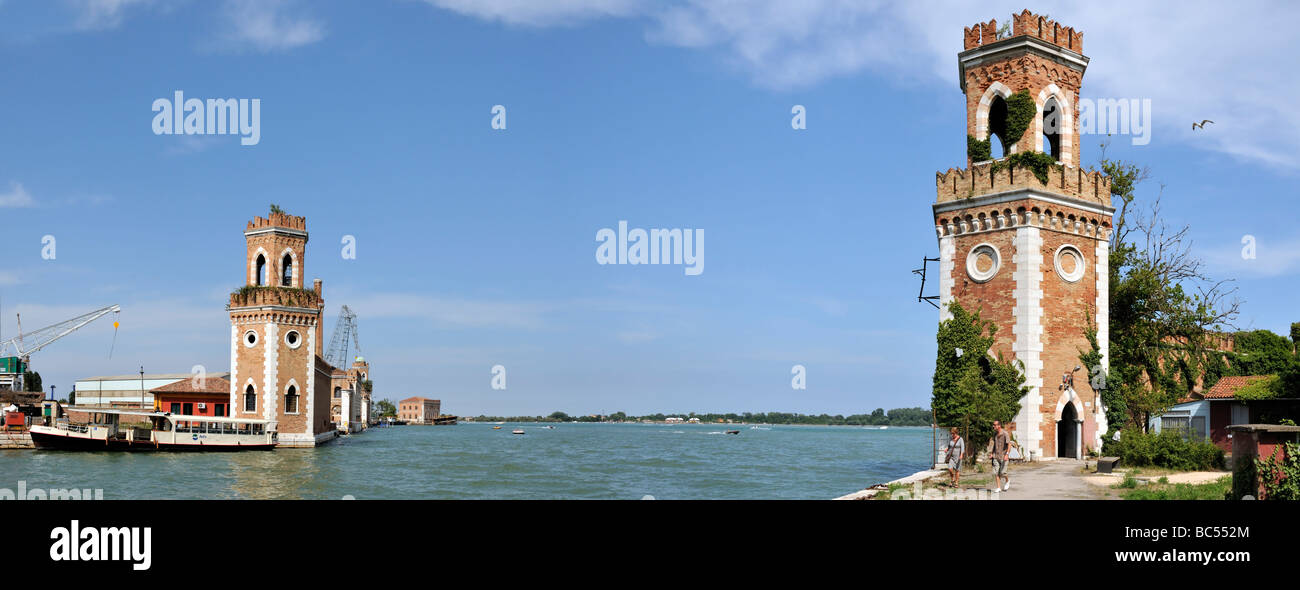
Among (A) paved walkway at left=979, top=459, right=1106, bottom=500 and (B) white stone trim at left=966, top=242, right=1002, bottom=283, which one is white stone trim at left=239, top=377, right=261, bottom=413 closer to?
(B) white stone trim at left=966, top=242, right=1002, bottom=283

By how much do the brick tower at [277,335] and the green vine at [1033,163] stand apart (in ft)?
160

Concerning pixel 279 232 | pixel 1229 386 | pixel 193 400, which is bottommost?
pixel 193 400

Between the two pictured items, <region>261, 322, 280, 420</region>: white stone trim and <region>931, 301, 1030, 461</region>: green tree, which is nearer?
<region>931, 301, 1030, 461</region>: green tree

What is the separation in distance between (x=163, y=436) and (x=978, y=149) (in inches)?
2105

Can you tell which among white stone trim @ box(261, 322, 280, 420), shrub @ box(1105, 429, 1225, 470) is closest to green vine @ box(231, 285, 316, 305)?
white stone trim @ box(261, 322, 280, 420)

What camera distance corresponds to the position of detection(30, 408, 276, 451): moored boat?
58.9 meters

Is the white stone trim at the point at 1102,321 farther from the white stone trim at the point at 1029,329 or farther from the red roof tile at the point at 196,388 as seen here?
the red roof tile at the point at 196,388

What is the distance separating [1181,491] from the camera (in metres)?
19.2

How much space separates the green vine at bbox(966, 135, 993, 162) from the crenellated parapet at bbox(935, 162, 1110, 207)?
384mm

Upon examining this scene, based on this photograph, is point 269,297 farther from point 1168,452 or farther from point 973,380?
point 1168,452

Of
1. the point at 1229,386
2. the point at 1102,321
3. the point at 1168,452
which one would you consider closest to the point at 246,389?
the point at 1102,321

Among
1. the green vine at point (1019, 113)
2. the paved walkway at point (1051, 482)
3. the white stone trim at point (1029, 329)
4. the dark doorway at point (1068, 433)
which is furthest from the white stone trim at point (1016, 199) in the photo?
the paved walkway at point (1051, 482)
